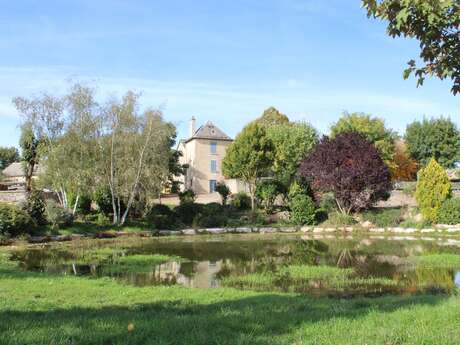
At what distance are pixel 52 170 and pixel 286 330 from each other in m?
30.0

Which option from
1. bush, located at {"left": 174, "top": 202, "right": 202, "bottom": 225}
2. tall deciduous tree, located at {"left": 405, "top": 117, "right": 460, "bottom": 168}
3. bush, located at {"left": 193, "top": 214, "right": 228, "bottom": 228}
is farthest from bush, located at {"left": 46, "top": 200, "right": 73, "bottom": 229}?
tall deciduous tree, located at {"left": 405, "top": 117, "right": 460, "bottom": 168}

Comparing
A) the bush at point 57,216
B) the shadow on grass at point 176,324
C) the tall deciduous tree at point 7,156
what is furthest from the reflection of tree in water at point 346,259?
the tall deciduous tree at point 7,156

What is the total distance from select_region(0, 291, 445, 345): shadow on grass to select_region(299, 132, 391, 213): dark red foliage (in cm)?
2758

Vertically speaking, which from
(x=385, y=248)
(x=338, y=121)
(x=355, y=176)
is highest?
(x=338, y=121)

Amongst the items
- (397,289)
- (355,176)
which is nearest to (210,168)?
(355,176)

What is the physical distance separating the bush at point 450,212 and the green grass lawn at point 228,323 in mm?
25504

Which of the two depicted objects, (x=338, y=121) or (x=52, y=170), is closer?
(x=52, y=170)

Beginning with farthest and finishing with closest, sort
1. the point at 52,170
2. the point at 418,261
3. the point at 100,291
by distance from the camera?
the point at 52,170 < the point at 418,261 < the point at 100,291

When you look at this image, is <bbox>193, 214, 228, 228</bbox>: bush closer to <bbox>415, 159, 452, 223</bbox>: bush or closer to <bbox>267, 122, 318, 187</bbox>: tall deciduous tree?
<bbox>267, 122, 318, 187</bbox>: tall deciduous tree

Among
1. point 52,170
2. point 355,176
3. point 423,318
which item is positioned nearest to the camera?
point 423,318

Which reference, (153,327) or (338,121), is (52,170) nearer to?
(153,327)

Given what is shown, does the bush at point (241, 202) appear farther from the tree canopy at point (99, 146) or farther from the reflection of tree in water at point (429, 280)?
the reflection of tree in water at point (429, 280)

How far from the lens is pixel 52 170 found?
32.5 meters

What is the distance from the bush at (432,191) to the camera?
32.2m
